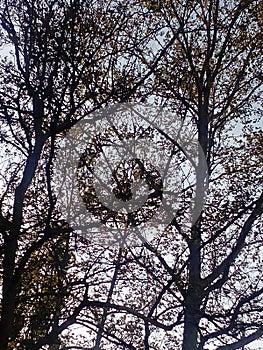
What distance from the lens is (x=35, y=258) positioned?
695cm

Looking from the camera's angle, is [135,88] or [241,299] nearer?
[135,88]

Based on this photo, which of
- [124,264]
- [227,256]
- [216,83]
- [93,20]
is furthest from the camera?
[216,83]

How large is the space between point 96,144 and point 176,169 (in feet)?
5.22

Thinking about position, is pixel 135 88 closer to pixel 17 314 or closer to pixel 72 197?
pixel 72 197

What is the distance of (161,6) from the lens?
782 centimetres

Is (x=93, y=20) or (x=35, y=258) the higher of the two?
(x=93, y=20)

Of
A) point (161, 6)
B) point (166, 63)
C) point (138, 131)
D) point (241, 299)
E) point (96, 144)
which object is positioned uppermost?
point (161, 6)

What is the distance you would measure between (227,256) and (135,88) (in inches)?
118

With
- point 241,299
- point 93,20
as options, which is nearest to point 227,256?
point 241,299

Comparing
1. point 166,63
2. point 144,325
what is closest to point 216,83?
point 166,63

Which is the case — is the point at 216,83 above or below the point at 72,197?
above

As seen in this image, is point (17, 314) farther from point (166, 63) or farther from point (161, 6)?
point (161, 6)

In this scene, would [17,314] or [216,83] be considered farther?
[216,83]

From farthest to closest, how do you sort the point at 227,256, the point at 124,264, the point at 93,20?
the point at 227,256
the point at 124,264
the point at 93,20
